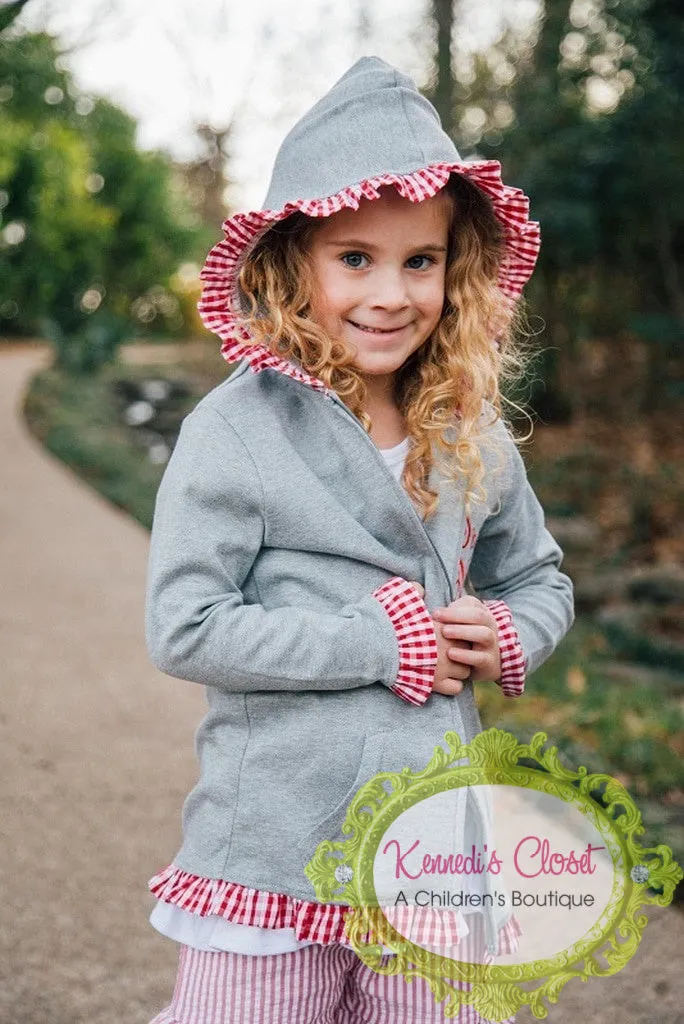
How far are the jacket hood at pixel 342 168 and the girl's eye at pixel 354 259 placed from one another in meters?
0.07

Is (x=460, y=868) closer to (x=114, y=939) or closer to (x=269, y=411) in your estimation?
(x=269, y=411)

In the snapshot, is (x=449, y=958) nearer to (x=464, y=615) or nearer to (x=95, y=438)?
(x=464, y=615)

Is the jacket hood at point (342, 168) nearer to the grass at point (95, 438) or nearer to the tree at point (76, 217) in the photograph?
the tree at point (76, 217)

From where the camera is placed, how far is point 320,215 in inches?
60.4

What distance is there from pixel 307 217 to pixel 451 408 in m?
0.34

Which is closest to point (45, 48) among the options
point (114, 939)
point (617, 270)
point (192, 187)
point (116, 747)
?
point (116, 747)

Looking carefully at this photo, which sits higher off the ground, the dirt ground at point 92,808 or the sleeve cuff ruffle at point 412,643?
the sleeve cuff ruffle at point 412,643

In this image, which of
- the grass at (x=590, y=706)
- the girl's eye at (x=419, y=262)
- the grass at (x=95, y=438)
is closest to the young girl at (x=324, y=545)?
the girl's eye at (x=419, y=262)

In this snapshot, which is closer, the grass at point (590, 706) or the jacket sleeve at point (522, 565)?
the jacket sleeve at point (522, 565)

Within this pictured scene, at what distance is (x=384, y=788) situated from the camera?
57.4 inches

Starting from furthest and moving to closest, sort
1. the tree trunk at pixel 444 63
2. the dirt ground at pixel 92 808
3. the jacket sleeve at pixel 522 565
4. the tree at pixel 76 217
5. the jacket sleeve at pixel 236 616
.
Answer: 1. the tree trunk at pixel 444 63
2. the tree at pixel 76 217
3. the dirt ground at pixel 92 808
4. the jacket sleeve at pixel 522 565
5. the jacket sleeve at pixel 236 616

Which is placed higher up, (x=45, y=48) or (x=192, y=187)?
(x=192, y=187)

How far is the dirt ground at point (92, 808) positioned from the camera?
2.39 m

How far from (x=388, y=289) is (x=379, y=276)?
0.02 m
